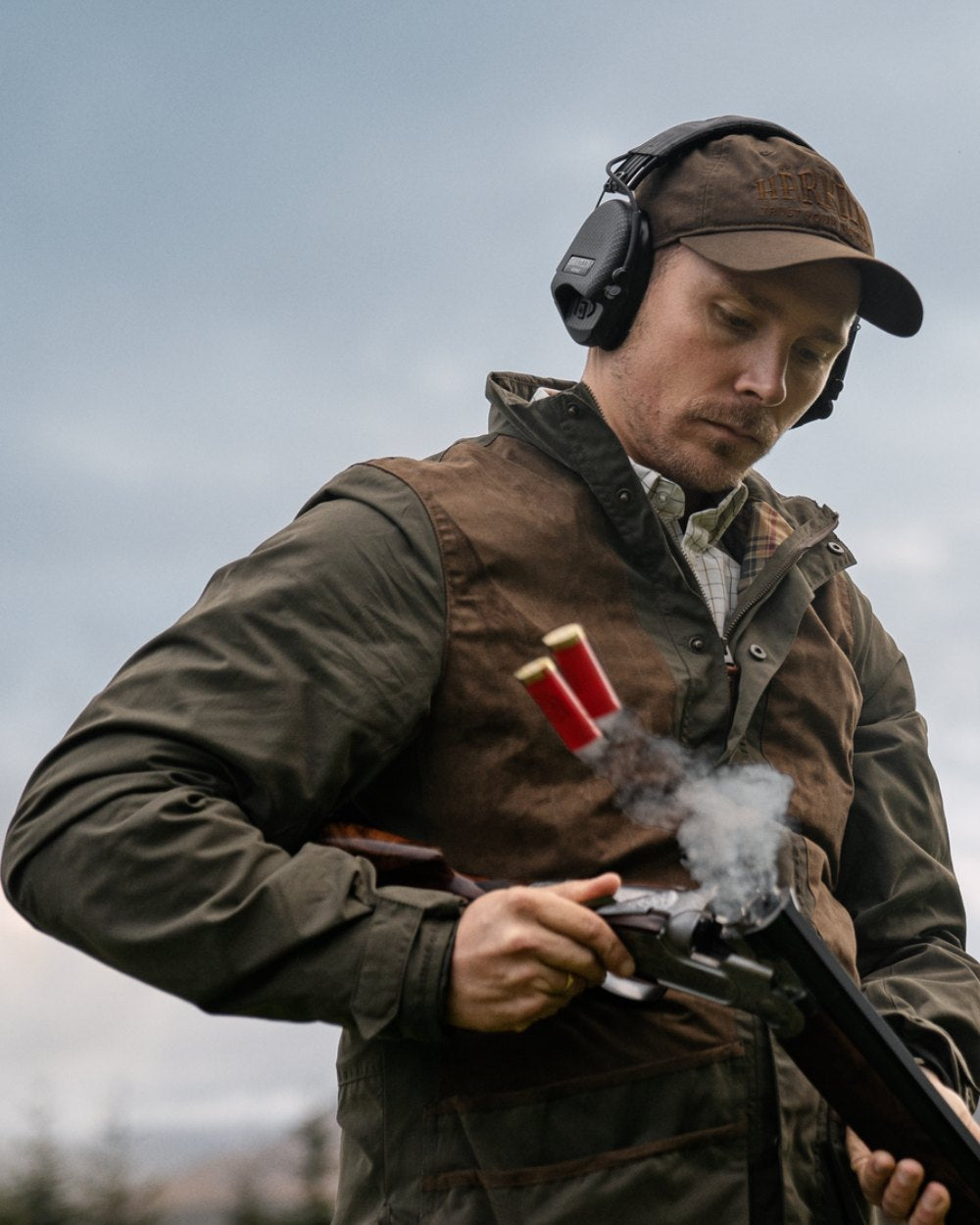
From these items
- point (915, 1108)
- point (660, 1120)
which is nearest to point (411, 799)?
point (660, 1120)

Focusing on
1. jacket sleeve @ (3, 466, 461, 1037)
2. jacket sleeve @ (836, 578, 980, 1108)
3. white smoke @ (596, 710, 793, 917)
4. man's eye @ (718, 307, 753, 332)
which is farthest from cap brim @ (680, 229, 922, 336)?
white smoke @ (596, 710, 793, 917)

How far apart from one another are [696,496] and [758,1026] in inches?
54.3

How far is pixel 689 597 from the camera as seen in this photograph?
3623mm

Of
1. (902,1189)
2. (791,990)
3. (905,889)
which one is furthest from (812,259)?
(902,1189)

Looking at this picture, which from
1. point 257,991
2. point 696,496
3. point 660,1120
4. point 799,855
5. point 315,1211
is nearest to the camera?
point 257,991

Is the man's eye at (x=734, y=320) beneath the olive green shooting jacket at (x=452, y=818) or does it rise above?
above

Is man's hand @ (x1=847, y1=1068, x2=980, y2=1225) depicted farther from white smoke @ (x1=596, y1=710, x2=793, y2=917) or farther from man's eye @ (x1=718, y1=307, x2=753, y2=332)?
man's eye @ (x1=718, y1=307, x2=753, y2=332)

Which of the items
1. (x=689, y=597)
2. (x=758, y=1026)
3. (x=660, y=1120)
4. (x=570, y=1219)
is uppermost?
(x=689, y=597)

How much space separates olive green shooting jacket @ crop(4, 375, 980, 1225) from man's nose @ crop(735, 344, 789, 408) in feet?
1.28

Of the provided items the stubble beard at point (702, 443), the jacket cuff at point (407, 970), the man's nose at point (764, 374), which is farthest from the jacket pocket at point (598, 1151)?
the man's nose at point (764, 374)

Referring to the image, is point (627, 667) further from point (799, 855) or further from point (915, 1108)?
A: point (915, 1108)

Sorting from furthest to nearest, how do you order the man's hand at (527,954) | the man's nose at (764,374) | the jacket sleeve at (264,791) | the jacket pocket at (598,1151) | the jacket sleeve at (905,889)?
1. the man's nose at (764,374)
2. the jacket sleeve at (905,889)
3. the jacket pocket at (598,1151)
4. the jacket sleeve at (264,791)
5. the man's hand at (527,954)

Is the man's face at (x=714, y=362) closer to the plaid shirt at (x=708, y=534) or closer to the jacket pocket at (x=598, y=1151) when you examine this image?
the plaid shirt at (x=708, y=534)

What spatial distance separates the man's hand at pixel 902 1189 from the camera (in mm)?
3125
